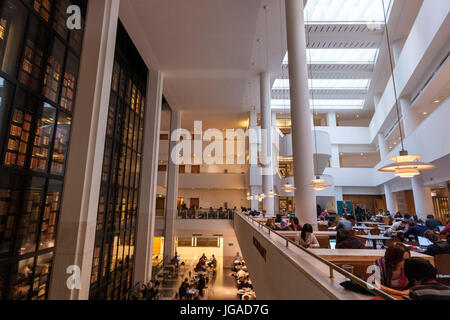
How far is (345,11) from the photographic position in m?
10.7

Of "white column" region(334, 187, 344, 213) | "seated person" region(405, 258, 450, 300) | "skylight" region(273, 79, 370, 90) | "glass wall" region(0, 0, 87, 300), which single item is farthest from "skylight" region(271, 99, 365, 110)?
"seated person" region(405, 258, 450, 300)

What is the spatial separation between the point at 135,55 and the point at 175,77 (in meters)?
2.39

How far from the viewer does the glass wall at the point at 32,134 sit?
3.95m

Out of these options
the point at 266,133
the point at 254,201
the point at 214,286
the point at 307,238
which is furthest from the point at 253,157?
the point at 307,238

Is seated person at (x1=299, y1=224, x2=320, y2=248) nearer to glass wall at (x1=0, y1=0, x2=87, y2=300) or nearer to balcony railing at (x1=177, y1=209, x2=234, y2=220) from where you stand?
glass wall at (x1=0, y1=0, x2=87, y2=300)

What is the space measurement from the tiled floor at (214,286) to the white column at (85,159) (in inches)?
281

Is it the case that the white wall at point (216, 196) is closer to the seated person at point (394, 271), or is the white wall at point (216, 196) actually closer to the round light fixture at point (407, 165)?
the round light fixture at point (407, 165)

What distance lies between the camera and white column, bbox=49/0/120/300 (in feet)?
15.2

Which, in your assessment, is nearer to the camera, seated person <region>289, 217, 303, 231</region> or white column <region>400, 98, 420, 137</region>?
seated person <region>289, 217, 303, 231</region>

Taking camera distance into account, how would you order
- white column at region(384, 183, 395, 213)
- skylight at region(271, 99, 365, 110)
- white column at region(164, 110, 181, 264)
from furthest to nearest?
skylight at region(271, 99, 365, 110)
white column at region(384, 183, 395, 213)
white column at region(164, 110, 181, 264)

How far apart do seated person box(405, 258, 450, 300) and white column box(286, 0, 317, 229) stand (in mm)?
4271

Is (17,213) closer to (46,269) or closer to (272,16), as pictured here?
(46,269)

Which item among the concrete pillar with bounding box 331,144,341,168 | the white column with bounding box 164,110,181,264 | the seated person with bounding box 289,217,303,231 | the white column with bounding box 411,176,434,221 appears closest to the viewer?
the seated person with bounding box 289,217,303,231

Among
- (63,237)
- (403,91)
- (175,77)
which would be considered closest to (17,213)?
(63,237)
